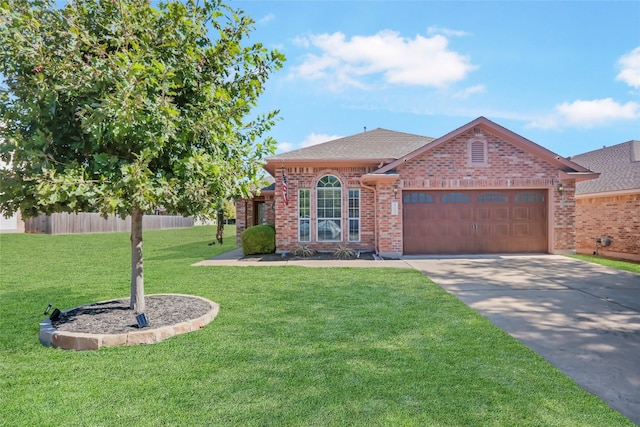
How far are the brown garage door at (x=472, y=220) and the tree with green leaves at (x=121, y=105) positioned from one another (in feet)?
29.2

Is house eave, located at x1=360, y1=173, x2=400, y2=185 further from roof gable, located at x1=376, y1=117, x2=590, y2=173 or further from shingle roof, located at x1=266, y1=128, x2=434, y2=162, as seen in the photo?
shingle roof, located at x1=266, y1=128, x2=434, y2=162

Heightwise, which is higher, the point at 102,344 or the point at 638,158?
the point at 638,158

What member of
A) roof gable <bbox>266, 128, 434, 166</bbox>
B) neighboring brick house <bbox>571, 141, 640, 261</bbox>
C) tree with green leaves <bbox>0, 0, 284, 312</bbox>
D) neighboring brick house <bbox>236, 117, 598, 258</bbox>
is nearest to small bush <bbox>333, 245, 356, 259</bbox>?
neighboring brick house <bbox>236, 117, 598, 258</bbox>

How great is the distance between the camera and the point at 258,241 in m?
13.7

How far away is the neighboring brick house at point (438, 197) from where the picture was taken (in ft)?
41.7

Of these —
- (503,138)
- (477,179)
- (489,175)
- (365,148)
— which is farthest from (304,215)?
(503,138)

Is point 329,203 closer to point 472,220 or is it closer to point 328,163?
point 328,163

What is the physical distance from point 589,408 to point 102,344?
5.13 m

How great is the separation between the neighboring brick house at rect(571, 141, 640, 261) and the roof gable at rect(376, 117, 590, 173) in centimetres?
230

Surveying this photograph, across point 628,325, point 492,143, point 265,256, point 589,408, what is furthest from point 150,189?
point 492,143

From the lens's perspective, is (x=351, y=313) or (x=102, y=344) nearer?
(x=102, y=344)

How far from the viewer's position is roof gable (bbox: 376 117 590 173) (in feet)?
40.7

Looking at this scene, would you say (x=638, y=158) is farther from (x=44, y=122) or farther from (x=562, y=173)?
(x=44, y=122)

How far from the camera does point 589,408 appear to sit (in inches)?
120
